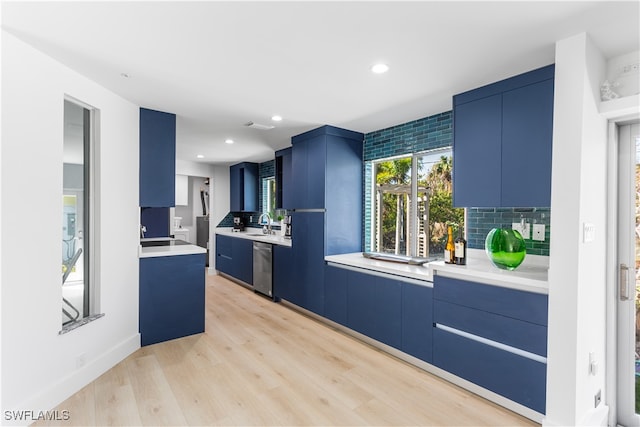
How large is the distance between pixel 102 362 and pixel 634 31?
14.1 feet

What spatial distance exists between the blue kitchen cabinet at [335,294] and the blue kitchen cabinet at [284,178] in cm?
133

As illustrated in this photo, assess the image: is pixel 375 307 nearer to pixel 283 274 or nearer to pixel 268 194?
pixel 283 274

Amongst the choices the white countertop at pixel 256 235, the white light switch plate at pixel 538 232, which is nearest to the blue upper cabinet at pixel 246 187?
the white countertop at pixel 256 235

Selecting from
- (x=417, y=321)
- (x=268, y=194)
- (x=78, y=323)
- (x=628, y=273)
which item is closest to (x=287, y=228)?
(x=268, y=194)

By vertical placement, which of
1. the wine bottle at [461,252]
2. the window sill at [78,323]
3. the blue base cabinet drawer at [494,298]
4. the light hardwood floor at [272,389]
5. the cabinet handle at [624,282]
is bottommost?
the light hardwood floor at [272,389]

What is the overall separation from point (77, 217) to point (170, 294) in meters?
1.17

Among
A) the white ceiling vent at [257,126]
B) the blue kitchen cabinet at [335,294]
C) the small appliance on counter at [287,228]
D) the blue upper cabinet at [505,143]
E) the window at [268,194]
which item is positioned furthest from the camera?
the window at [268,194]

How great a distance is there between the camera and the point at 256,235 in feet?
18.7

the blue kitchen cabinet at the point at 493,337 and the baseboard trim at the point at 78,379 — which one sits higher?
the blue kitchen cabinet at the point at 493,337

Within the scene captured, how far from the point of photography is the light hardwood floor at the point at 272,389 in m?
2.03

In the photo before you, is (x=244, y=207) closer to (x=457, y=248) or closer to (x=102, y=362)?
(x=102, y=362)

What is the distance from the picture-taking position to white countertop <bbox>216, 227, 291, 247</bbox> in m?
4.77

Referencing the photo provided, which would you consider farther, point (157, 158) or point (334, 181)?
point (334, 181)

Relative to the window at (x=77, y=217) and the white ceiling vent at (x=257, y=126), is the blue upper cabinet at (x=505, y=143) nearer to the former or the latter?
the white ceiling vent at (x=257, y=126)
